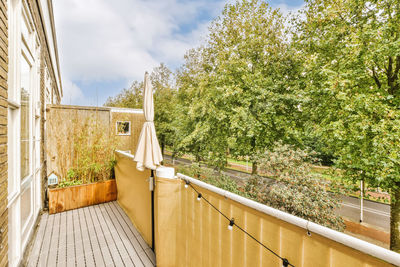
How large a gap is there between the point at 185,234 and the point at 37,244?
8.59ft

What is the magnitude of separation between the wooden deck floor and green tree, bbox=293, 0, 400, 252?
5548 mm

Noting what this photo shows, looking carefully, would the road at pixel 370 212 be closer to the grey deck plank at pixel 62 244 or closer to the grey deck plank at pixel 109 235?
the grey deck plank at pixel 109 235

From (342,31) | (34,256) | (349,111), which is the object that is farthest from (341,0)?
(34,256)

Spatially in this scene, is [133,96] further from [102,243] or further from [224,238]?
[224,238]

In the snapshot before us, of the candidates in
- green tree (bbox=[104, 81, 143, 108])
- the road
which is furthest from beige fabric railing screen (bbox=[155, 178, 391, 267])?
green tree (bbox=[104, 81, 143, 108])

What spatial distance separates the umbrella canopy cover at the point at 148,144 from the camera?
257 cm

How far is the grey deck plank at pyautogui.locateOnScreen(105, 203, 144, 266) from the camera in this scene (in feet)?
9.02

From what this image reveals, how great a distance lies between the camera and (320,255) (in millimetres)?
989

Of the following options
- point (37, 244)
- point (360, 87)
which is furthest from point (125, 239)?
point (360, 87)

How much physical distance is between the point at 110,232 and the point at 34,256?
103 centimetres

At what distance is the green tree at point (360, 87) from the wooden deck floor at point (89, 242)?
18.2ft

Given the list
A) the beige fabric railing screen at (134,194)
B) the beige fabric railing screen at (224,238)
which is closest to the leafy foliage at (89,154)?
the beige fabric railing screen at (134,194)

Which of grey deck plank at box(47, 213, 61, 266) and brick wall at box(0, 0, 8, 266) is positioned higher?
brick wall at box(0, 0, 8, 266)

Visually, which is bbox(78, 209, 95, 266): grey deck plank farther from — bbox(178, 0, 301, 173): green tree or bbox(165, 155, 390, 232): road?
bbox(165, 155, 390, 232): road
